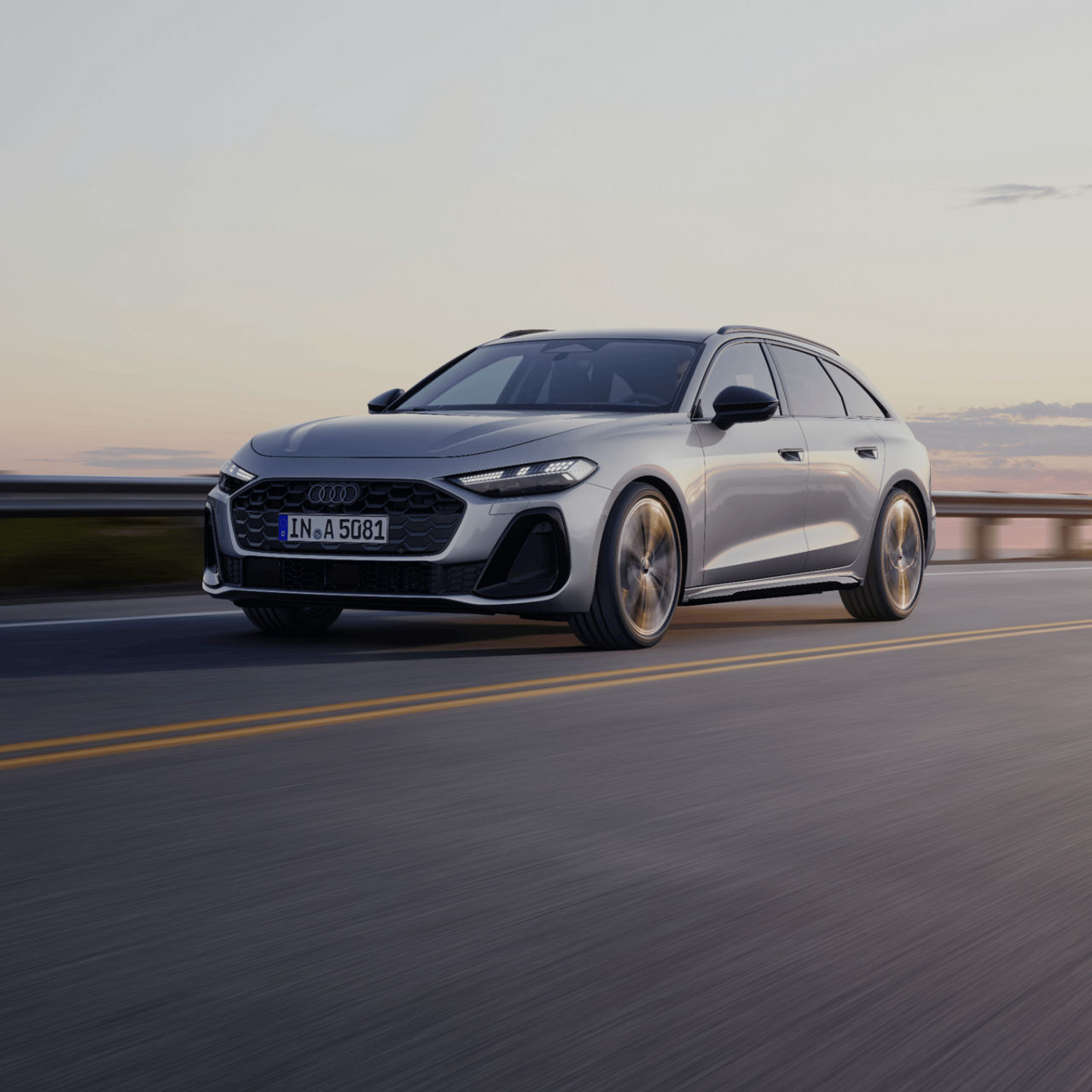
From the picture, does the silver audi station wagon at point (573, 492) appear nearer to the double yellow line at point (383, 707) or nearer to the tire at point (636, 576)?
the tire at point (636, 576)

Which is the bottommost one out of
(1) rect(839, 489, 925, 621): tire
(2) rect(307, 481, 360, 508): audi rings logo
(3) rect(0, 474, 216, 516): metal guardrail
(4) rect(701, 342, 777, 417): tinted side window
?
(1) rect(839, 489, 925, 621): tire

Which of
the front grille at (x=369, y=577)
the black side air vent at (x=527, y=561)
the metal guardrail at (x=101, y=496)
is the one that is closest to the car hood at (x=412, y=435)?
the black side air vent at (x=527, y=561)

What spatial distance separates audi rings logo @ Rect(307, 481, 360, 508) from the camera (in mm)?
8203

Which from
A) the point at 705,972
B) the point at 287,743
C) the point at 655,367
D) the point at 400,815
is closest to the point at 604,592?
the point at 655,367

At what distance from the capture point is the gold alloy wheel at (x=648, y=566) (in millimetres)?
8609

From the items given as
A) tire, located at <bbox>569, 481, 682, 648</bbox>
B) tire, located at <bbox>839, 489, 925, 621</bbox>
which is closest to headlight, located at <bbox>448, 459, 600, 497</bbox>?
tire, located at <bbox>569, 481, 682, 648</bbox>

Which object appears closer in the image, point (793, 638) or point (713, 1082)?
point (713, 1082)

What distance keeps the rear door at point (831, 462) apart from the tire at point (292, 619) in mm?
2773

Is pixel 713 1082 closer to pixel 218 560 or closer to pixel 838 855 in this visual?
pixel 838 855

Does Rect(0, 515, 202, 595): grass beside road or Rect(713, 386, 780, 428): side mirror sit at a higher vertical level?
Rect(713, 386, 780, 428): side mirror

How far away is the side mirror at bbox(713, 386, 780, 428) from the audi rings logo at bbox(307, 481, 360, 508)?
2.08 m

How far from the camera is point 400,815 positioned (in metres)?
4.77

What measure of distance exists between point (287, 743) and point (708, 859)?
1928 millimetres

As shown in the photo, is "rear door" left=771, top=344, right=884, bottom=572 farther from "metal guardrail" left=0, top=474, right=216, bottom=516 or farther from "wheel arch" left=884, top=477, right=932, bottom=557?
"metal guardrail" left=0, top=474, right=216, bottom=516
